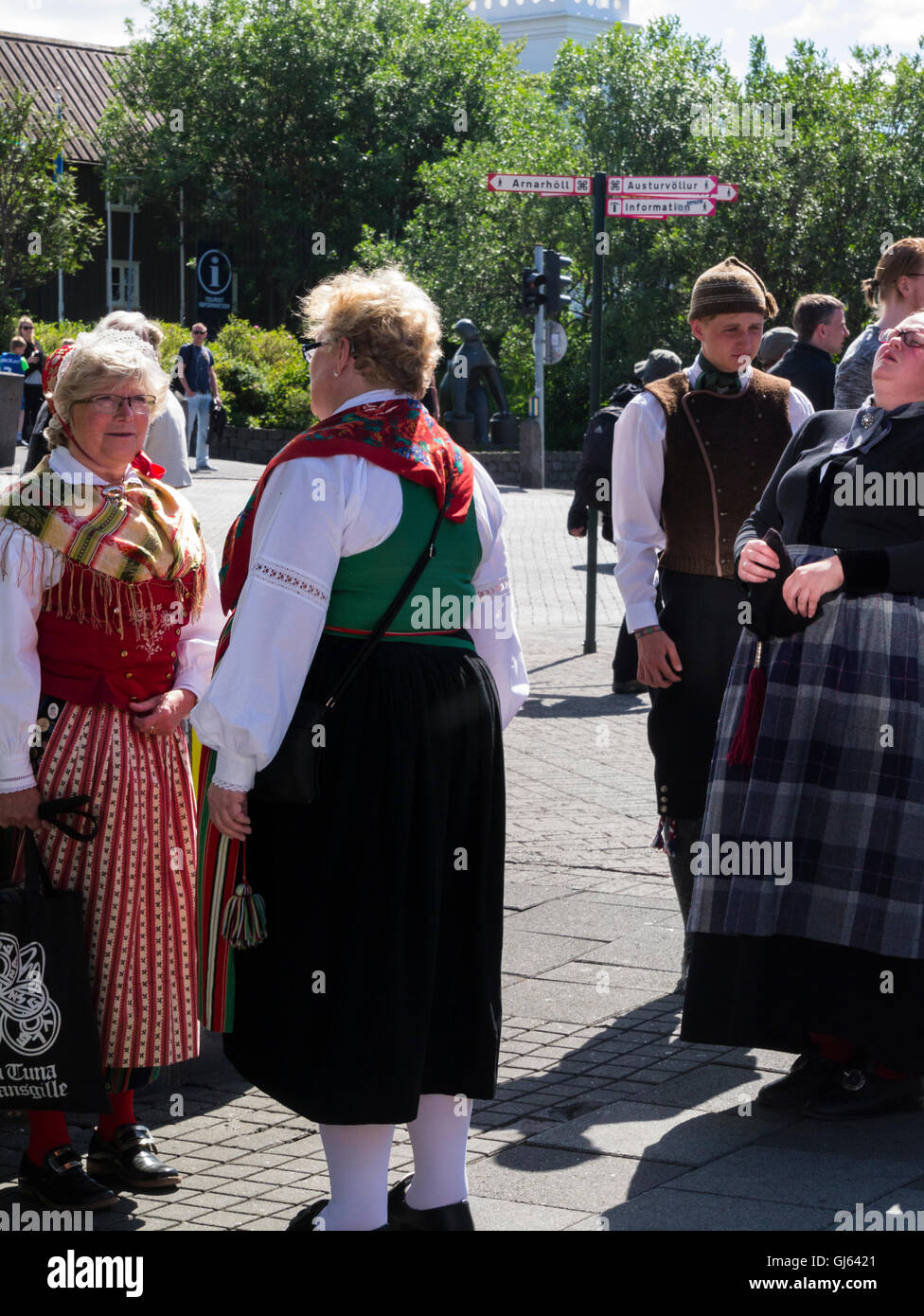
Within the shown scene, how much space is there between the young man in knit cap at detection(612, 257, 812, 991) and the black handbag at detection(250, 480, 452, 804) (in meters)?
2.02

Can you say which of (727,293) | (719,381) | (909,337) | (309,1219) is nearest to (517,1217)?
(309,1219)

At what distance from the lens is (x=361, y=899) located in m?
3.20

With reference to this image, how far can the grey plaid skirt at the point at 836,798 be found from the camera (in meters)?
4.07

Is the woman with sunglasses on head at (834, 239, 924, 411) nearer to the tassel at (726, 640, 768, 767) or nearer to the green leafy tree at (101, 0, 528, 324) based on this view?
the tassel at (726, 640, 768, 767)

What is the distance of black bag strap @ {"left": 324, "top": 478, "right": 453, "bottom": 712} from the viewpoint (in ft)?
10.5

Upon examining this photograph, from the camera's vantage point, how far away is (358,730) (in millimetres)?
3201

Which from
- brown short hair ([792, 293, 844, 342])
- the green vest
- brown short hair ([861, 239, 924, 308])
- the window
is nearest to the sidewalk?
the green vest

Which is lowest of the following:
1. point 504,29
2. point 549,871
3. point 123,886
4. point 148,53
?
point 549,871
